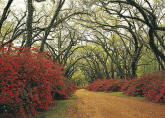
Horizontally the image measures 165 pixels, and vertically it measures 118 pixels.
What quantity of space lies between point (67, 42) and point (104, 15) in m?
7.85

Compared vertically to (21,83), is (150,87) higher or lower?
lower

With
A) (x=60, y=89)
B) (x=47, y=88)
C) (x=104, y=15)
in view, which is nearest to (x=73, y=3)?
(x=104, y=15)

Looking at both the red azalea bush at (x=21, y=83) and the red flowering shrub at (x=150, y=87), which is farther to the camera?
the red flowering shrub at (x=150, y=87)

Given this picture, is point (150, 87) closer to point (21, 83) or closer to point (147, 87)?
point (147, 87)

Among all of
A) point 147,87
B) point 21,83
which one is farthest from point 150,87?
point 21,83

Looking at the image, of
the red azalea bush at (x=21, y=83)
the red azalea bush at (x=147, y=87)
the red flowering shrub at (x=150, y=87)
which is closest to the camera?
the red azalea bush at (x=21, y=83)

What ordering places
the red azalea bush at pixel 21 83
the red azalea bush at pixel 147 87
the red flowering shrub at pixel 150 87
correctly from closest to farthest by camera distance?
the red azalea bush at pixel 21 83, the red azalea bush at pixel 147 87, the red flowering shrub at pixel 150 87

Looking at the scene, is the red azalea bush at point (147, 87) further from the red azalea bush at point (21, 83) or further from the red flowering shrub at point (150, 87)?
the red azalea bush at point (21, 83)

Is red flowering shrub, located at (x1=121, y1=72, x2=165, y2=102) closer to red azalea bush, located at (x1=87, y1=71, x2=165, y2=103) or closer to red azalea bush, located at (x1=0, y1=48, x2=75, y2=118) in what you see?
red azalea bush, located at (x1=87, y1=71, x2=165, y2=103)

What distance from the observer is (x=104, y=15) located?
17.5 meters

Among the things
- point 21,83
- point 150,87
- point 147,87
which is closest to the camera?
point 21,83

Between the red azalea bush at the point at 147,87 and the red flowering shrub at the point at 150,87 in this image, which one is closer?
the red azalea bush at the point at 147,87

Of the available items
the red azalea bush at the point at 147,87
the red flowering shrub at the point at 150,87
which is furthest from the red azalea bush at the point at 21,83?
the red flowering shrub at the point at 150,87

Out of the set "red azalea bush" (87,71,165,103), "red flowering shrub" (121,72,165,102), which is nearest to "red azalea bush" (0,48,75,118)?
"red azalea bush" (87,71,165,103)
